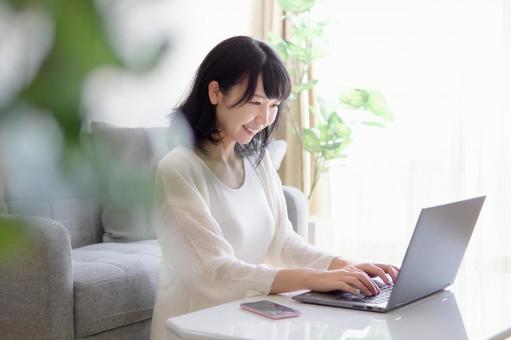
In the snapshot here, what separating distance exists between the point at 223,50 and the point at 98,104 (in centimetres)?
169

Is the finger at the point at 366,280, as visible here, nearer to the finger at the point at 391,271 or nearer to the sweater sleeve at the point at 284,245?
the finger at the point at 391,271

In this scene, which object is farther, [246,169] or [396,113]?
[396,113]

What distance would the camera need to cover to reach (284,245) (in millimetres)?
2070

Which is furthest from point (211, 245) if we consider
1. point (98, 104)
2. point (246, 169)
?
point (98, 104)

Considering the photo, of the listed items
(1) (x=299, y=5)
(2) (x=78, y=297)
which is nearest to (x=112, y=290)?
(2) (x=78, y=297)

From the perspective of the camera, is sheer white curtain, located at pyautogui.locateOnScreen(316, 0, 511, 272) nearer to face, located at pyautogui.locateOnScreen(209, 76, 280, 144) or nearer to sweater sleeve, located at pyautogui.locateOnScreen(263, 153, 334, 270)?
sweater sleeve, located at pyautogui.locateOnScreen(263, 153, 334, 270)

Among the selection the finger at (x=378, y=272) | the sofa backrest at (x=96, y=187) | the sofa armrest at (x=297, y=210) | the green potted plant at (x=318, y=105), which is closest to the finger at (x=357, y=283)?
the finger at (x=378, y=272)

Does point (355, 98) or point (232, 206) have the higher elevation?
point (355, 98)

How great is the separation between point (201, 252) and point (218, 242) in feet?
0.13

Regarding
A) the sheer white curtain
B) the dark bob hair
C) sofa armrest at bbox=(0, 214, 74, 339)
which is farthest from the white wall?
the sheer white curtain

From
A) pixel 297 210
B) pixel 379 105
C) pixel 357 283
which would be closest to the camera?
pixel 357 283

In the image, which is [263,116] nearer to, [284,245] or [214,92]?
[214,92]

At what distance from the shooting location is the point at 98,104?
24 centimetres

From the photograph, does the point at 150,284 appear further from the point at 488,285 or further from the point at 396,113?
the point at 396,113
